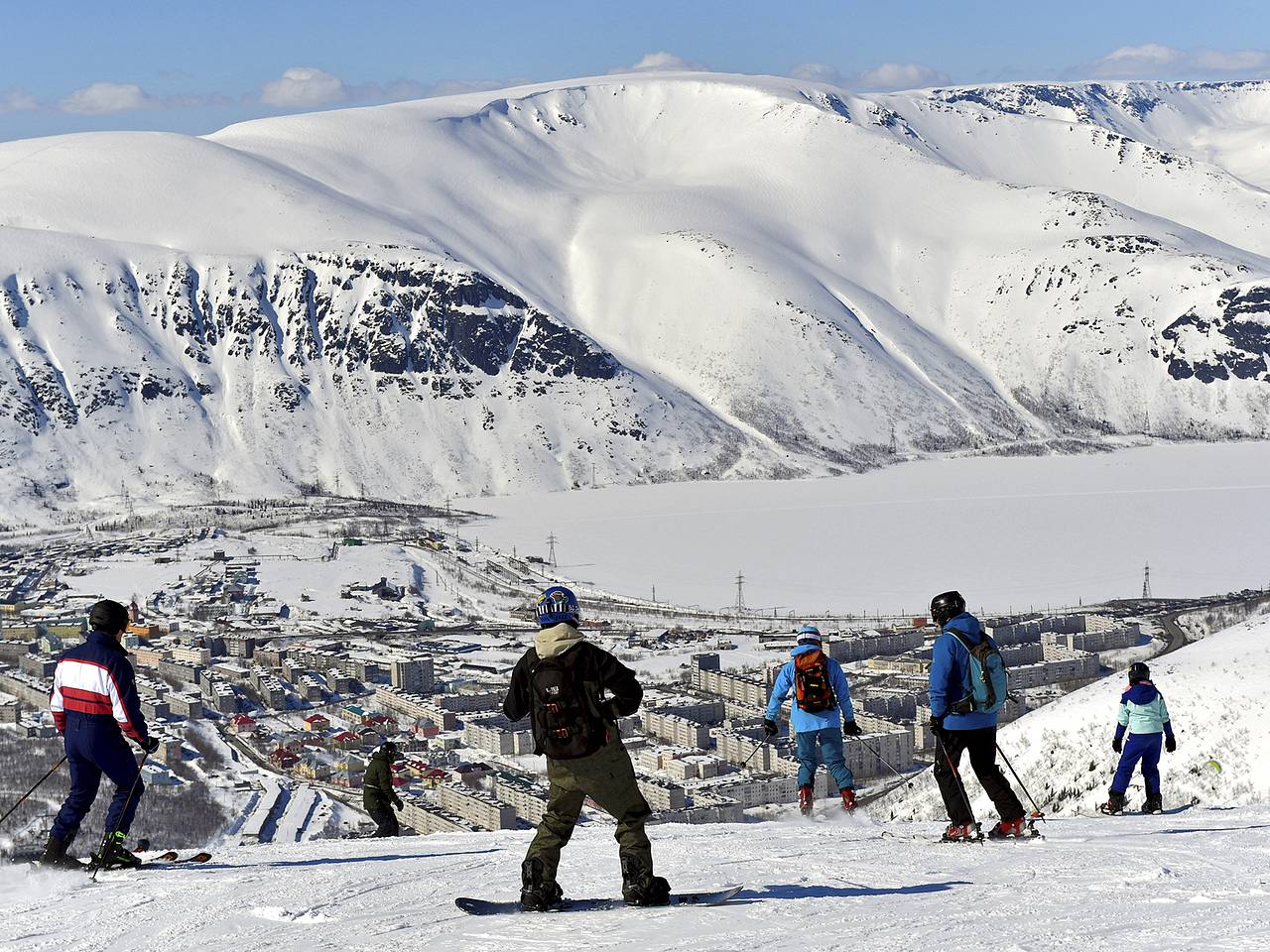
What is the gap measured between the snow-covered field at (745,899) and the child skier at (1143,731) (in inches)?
90.6

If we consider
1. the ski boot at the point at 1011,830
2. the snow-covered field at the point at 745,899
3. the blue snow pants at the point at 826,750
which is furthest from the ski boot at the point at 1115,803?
the ski boot at the point at 1011,830

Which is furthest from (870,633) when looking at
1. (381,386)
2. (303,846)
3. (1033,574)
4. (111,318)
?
(111,318)

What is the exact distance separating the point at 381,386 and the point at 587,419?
2648 centimetres

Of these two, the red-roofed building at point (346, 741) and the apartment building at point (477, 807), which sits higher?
the red-roofed building at point (346, 741)

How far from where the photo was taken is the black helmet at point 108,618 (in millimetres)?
11375

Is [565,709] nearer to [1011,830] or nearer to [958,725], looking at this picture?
[958,725]

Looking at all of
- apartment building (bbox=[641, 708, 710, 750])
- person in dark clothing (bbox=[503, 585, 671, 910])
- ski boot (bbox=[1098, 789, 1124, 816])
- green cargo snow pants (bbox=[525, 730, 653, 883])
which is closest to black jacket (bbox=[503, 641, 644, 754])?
person in dark clothing (bbox=[503, 585, 671, 910])

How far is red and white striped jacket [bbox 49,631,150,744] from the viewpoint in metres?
11.5

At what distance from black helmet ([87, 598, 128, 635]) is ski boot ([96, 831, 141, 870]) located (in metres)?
1.73

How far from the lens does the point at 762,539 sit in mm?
124500

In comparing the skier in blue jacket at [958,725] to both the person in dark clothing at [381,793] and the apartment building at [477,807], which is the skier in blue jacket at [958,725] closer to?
the person in dark clothing at [381,793]

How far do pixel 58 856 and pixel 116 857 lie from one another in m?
0.44

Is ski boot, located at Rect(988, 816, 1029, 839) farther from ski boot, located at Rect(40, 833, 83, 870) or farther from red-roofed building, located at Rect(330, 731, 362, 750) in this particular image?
red-roofed building, located at Rect(330, 731, 362, 750)

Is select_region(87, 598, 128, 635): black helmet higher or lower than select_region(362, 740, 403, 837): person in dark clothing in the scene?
higher
